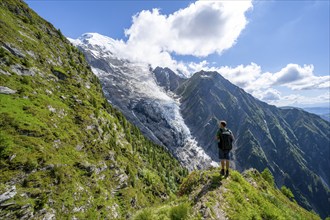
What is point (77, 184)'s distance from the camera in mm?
71562

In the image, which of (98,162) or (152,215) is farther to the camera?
(98,162)

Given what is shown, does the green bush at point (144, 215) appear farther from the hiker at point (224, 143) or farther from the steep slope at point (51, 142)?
the steep slope at point (51, 142)

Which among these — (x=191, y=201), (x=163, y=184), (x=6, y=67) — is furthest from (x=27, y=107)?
(x=163, y=184)

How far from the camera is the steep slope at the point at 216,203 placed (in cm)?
1318

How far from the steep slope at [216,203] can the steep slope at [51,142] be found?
4339 centimetres

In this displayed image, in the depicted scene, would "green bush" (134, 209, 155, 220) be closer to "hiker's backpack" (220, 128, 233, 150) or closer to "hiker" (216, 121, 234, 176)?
"hiker" (216, 121, 234, 176)

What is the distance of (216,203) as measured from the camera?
14898mm

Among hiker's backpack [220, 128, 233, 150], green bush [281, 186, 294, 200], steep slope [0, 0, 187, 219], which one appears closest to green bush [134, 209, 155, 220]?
hiker's backpack [220, 128, 233, 150]

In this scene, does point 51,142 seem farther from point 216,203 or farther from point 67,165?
point 216,203

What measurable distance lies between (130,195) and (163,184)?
2479 inches

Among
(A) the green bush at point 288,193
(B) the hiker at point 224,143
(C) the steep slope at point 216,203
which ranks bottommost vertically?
(A) the green bush at point 288,193

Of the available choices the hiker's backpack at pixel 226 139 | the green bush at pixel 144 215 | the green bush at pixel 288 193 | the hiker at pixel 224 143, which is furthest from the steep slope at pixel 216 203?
the green bush at pixel 288 193

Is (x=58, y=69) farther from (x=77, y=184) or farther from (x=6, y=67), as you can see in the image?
(x=77, y=184)

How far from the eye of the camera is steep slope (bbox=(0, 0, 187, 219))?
5856cm
